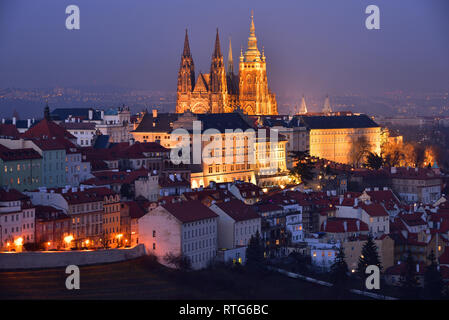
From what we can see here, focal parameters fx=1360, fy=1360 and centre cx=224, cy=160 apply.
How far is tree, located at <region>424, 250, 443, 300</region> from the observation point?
2283 inches

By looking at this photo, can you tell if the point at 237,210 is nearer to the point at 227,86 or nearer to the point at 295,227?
the point at 295,227

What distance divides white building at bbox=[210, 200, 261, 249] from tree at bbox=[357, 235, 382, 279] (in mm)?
4872

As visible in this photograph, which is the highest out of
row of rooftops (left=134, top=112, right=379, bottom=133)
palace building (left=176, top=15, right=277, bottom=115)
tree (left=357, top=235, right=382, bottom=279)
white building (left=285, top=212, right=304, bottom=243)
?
palace building (left=176, top=15, right=277, bottom=115)

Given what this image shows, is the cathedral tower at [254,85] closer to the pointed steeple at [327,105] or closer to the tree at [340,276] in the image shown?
the pointed steeple at [327,105]

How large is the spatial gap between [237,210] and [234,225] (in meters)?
1.97

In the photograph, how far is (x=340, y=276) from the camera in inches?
2328

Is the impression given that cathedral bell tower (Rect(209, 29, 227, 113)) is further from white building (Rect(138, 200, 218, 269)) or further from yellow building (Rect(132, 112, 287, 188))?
white building (Rect(138, 200, 218, 269))

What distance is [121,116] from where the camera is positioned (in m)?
110

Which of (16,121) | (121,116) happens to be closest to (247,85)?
(121,116)

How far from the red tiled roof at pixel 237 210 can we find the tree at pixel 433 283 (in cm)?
833

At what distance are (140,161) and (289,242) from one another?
16839 mm

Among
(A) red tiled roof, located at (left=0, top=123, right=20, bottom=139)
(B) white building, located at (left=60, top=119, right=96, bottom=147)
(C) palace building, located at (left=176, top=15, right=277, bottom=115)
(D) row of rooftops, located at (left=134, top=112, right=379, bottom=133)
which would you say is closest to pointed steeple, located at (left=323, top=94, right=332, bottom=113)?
(C) palace building, located at (left=176, top=15, right=277, bottom=115)

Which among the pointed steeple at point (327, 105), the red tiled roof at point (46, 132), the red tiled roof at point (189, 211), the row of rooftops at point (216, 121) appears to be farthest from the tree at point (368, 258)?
the pointed steeple at point (327, 105)
